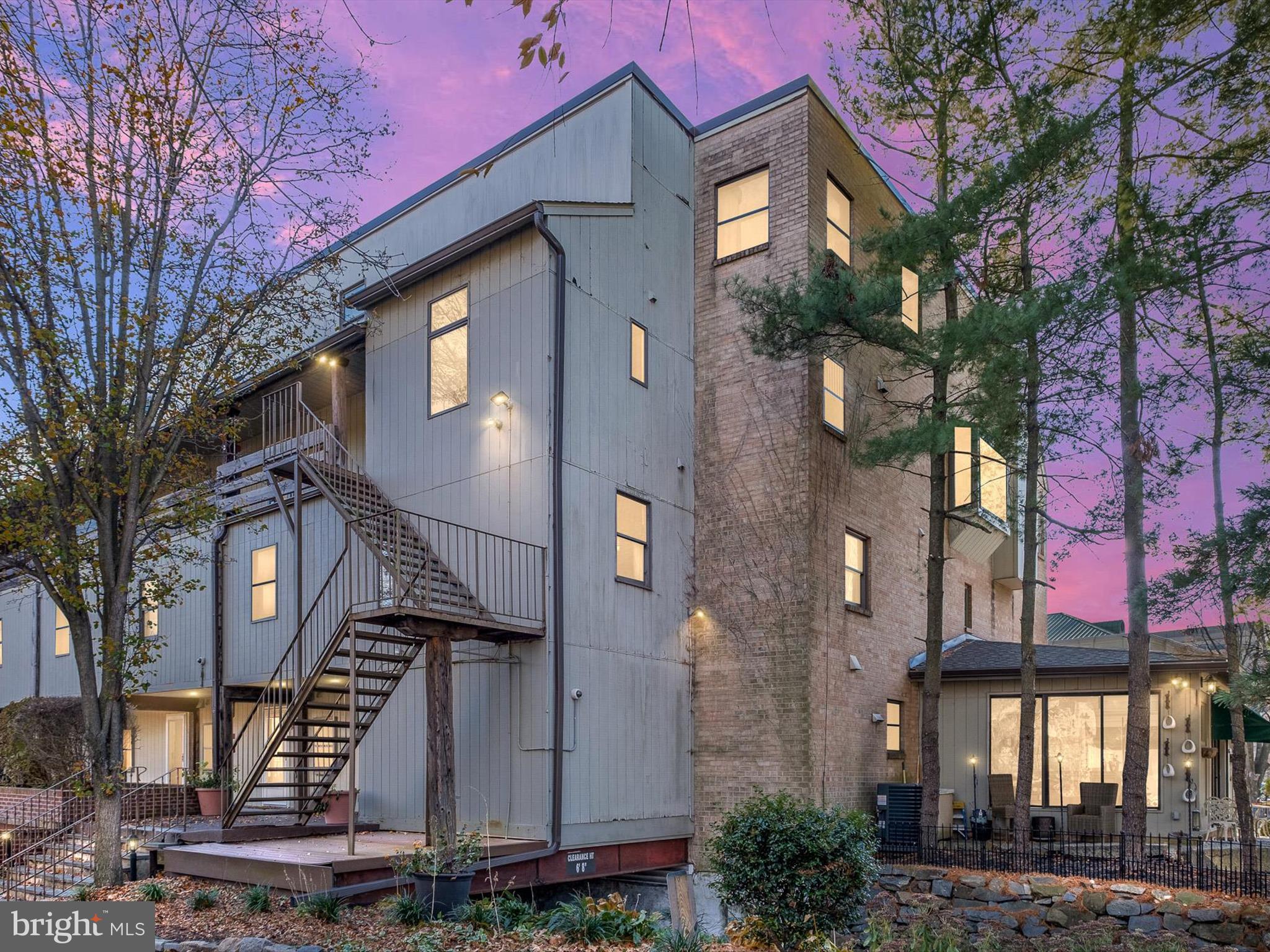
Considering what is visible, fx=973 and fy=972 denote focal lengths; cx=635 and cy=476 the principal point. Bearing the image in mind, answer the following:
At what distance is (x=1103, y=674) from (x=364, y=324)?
42.5 feet

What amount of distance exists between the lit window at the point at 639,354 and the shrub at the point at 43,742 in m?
12.5

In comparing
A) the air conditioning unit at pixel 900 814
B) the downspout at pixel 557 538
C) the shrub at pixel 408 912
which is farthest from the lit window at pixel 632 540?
the shrub at pixel 408 912

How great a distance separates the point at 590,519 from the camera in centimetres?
1308

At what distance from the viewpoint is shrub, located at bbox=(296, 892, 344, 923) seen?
872 centimetres

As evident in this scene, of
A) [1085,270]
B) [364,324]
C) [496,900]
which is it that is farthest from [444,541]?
[1085,270]

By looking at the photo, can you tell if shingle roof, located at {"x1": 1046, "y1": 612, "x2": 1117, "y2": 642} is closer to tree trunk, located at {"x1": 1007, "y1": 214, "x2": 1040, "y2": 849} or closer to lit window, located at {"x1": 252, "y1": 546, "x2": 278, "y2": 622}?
tree trunk, located at {"x1": 1007, "y1": 214, "x2": 1040, "y2": 849}

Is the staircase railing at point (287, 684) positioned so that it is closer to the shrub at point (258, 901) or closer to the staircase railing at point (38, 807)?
the shrub at point (258, 901)

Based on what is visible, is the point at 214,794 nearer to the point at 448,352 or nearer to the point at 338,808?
the point at 338,808

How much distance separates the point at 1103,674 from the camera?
50.8ft

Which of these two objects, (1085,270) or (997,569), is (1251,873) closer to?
(1085,270)

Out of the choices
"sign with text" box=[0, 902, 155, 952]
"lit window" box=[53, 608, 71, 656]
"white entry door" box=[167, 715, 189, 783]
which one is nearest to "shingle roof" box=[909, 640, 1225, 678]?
"sign with text" box=[0, 902, 155, 952]

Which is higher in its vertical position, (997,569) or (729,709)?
(997,569)

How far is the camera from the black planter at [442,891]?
28.5ft

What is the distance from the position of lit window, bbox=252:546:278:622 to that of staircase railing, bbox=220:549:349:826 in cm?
123
